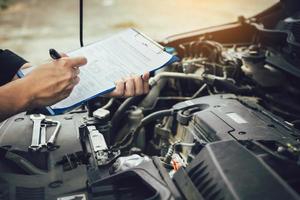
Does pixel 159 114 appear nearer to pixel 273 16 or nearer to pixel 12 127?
pixel 12 127

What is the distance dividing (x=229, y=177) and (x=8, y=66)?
1.15 meters

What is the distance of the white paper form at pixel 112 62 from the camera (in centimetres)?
141

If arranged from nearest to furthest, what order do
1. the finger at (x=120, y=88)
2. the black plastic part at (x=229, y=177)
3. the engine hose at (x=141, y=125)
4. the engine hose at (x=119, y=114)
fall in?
1. the black plastic part at (x=229, y=177)
2. the finger at (x=120, y=88)
3. the engine hose at (x=141, y=125)
4. the engine hose at (x=119, y=114)

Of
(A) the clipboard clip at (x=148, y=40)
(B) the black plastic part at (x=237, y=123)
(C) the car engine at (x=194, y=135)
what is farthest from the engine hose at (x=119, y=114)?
(A) the clipboard clip at (x=148, y=40)

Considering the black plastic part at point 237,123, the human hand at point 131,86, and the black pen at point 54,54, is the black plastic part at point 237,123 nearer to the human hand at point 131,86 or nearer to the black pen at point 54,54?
the human hand at point 131,86

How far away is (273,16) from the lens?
96.2 inches

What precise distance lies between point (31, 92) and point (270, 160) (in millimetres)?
780

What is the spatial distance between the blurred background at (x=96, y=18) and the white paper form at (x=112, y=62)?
528 centimetres

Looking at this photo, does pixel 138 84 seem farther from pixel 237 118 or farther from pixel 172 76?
pixel 172 76

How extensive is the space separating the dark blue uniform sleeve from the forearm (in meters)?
0.42

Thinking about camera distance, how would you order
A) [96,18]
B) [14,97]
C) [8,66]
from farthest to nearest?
[96,18] → [8,66] → [14,97]

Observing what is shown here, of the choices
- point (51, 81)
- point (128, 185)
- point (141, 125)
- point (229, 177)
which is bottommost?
point (141, 125)

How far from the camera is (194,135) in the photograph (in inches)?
59.8

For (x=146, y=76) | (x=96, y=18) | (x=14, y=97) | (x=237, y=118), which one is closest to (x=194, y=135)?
(x=237, y=118)
